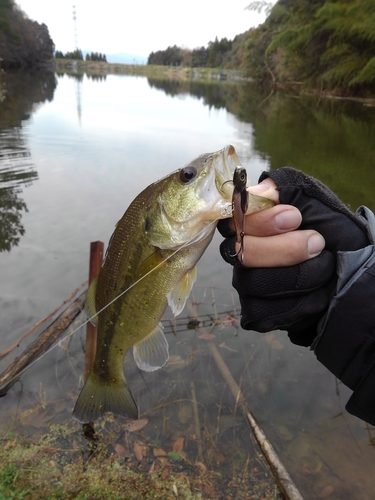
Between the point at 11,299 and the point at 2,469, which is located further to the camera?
the point at 11,299

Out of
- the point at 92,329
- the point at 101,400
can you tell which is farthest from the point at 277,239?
the point at 92,329

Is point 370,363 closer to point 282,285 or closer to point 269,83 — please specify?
point 282,285

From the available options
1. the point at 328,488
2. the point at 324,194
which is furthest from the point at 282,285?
the point at 328,488

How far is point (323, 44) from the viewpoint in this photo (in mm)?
38031

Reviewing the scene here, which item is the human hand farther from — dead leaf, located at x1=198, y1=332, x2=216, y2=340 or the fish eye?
dead leaf, located at x1=198, y1=332, x2=216, y2=340

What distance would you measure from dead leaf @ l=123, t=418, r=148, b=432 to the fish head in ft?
8.65

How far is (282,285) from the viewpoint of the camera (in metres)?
1.59

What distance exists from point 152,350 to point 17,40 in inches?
2673

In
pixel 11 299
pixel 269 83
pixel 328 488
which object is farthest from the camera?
pixel 269 83

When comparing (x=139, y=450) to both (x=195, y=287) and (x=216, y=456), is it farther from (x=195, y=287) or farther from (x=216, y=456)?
(x=195, y=287)

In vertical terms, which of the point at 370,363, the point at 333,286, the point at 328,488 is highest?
the point at 333,286

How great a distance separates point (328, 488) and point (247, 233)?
301cm

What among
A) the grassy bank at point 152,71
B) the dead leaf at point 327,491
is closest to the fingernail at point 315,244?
the dead leaf at point 327,491

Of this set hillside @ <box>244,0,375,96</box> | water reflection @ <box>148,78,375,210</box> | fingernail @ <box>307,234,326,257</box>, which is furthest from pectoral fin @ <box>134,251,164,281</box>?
hillside @ <box>244,0,375,96</box>
